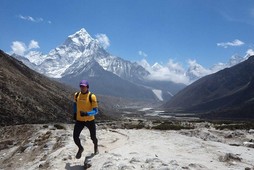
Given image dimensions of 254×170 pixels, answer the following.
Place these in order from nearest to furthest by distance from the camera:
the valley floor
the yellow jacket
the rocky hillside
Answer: the valley floor → the yellow jacket → the rocky hillside

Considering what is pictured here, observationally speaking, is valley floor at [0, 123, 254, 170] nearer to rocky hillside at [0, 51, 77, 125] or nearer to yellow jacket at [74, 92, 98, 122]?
yellow jacket at [74, 92, 98, 122]

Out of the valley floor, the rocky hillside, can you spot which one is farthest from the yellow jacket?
the rocky hillside

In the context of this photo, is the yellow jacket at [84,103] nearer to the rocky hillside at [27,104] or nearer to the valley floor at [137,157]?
the valley floor at [137,157]

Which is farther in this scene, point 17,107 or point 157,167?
point 17,107

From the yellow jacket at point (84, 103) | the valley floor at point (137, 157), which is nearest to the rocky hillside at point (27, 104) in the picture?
the valley floor at point (137, 157)

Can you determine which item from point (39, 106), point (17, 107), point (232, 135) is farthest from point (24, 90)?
point (232, 135)

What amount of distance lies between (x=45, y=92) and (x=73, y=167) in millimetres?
97042

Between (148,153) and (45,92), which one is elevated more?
(45,92)

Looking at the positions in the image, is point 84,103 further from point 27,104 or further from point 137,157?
point 27,104

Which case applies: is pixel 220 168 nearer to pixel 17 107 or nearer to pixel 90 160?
pixel 90 160

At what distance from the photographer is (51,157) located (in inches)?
676

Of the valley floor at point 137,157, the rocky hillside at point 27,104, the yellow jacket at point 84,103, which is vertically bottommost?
the valley floor at point 137,157

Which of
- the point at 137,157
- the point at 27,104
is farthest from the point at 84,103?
the point at 27,104

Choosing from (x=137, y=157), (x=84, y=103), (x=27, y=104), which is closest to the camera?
(x=137, y=157)
